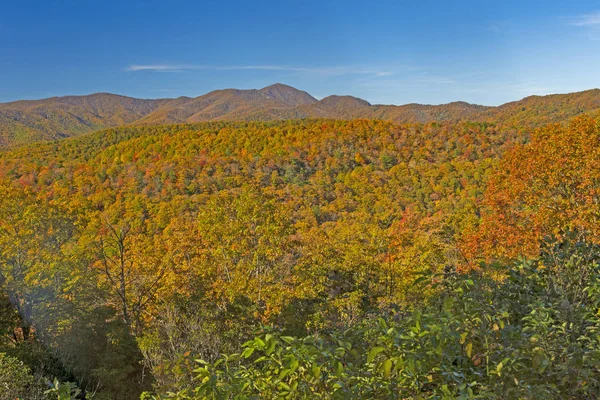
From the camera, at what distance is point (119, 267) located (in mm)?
18016

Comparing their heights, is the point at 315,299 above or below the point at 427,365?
below

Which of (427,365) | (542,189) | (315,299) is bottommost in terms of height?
(315,299)

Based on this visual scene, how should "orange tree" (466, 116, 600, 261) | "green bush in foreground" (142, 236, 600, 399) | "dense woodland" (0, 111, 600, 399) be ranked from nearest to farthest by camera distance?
"green bush in foreground" (142, 236, 600, 399) → "dense woodland" (0, 111, 600, 399) → "orange tree" (466, 116, 600, 261)

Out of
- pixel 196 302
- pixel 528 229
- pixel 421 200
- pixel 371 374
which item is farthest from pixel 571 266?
pixel 421 200

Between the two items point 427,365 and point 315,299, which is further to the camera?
point 315,299

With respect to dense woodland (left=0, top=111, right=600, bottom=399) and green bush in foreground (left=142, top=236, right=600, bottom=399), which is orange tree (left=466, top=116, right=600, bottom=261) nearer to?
dense woodland (left=0, top=111, right=600, bottom=399)

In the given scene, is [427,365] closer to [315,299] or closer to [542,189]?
[542,189]

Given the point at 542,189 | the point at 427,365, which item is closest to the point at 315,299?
the point at 542,189

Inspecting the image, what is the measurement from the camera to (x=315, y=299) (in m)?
18.2

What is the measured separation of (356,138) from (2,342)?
306 ft

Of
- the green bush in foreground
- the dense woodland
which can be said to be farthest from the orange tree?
the green bush in foreground

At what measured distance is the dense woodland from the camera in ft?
8.27

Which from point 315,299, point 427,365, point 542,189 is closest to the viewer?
point 427,365

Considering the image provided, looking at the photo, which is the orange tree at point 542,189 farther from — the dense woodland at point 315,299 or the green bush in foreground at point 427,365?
the green bush in foreground at point 427,365
